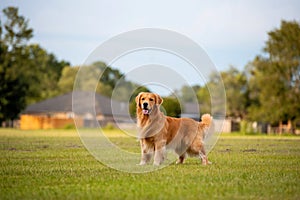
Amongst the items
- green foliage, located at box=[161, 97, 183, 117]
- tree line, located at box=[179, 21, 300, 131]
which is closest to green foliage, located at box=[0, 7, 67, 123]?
tree line, located at box=[179, 21, 300, 131]

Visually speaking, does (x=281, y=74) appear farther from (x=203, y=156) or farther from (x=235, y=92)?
(x=203, y=156)

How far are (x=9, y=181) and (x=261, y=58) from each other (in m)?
45.1

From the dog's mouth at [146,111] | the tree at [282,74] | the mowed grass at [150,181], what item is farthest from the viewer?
the tree at [282,74]

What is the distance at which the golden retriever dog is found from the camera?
9.98 metres

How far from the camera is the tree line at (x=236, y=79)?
48.8m

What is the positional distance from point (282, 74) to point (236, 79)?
19.3 metres

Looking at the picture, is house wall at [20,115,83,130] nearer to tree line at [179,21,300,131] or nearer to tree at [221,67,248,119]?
tree line at [179,21,300,131]

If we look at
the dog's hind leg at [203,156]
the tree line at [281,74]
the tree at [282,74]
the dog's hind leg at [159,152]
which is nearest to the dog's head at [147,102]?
the dog's hind leg at [159,152]

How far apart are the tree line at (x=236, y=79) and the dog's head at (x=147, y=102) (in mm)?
21881

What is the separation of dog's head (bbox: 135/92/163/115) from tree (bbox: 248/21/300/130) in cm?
4002

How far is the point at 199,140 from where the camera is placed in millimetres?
10492

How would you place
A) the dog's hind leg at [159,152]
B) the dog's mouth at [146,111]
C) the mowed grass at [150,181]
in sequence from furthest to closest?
the dog's mouth at [146,111]
the dog's hind leg at [159,152]
the mowed grass at [150,181]

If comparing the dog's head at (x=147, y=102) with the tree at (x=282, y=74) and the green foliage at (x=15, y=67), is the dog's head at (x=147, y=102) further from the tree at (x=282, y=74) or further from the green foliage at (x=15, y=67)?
the green foliage at (x=15, y=67)

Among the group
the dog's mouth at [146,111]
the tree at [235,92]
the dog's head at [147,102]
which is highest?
the tree at [235,92]
